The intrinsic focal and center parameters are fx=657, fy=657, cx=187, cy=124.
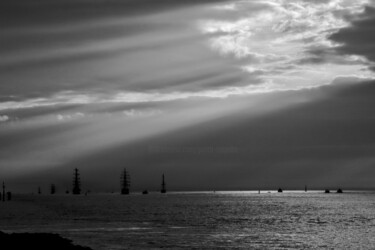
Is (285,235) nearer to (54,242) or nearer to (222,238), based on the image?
(222,238)

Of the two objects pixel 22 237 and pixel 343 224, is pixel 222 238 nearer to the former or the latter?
pixel 22 237

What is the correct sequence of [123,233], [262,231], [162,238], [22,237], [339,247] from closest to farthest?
[22,237] < [339,247] < [162,238] < [123,233] < [262,231]

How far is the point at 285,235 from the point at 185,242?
19491 mm

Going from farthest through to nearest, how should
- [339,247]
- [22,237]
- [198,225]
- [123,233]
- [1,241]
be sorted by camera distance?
[198,225], [123,233], [339,247], [22,237], [1,241]

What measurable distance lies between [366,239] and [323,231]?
1376cm

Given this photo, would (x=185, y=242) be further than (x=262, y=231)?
No

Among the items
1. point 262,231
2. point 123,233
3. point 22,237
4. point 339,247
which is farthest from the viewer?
point 262,231

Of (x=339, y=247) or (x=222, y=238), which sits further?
(x=222, y=238)

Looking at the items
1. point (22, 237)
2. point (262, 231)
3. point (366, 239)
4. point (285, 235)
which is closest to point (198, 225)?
point (262, 231)

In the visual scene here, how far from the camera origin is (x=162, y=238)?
276 feet

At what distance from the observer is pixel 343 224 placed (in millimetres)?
119938

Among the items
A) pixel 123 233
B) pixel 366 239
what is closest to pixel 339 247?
pixel 366 239

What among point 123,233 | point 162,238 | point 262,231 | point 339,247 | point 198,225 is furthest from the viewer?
point 198,225

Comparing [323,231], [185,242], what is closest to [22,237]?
[185,242]
